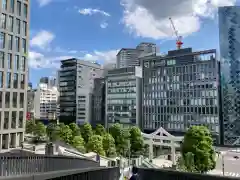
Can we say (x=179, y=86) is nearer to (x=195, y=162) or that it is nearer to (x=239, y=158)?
(x=239, y=158)

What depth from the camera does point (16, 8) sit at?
176 ft

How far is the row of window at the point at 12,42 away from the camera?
165 ft

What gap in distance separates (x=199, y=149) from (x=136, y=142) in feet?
81.6

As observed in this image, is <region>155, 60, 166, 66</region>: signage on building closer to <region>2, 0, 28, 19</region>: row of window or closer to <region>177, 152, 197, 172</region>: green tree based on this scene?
<region>2, 0, 28, 19</region>: row of window

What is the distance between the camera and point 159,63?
102312mm

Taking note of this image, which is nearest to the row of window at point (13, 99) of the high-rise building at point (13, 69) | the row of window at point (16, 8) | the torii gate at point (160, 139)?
the high-rise building at point (13, 69)

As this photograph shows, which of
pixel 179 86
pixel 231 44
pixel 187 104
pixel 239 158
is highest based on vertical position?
pixel 231 44

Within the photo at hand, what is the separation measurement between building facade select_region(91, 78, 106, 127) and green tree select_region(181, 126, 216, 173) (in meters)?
77.9

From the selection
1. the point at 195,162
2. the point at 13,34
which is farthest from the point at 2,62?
the point at 195,162

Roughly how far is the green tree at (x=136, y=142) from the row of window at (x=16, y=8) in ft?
123

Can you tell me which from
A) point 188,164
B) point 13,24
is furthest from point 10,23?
point 188,164

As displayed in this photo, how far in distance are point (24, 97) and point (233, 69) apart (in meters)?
62.2

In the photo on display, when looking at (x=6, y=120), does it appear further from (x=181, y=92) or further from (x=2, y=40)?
(x=181, y=92)

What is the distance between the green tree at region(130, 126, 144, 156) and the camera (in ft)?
227
